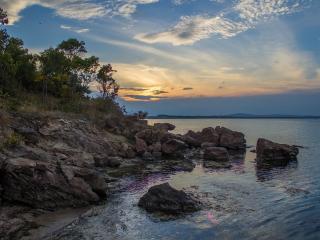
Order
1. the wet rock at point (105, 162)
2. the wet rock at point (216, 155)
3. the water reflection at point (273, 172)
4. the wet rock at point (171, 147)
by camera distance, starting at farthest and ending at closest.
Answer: the wet rock at point (171, 147) < the wet rock at point (216, 155) < the wet rock at point (105, 162) < the water reflection at point (273, 172)

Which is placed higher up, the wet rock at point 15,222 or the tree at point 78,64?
the tree at point 78,64

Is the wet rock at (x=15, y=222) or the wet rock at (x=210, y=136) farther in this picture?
the wet rock at (x=210, y=136)

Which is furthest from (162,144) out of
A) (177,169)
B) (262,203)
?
(262,203)

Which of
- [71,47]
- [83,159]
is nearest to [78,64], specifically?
[71,47]

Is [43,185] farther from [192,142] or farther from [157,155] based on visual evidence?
[192,142]

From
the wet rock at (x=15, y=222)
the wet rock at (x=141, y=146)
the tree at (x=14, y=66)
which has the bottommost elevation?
the wet rock at (x=15, y=222)

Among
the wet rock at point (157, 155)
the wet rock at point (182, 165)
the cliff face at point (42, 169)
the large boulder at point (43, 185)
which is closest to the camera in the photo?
the cliff face at point (42, 169)

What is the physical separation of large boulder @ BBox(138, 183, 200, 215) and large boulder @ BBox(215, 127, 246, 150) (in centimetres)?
5481

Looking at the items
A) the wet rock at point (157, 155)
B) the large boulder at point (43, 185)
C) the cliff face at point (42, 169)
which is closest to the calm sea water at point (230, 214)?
the large boulder at point (43, 185)

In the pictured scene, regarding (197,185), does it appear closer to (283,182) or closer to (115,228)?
(283,182)

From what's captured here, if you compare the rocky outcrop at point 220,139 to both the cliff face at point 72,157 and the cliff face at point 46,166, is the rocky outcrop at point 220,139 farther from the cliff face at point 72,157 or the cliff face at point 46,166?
the cliff face at point 46,166

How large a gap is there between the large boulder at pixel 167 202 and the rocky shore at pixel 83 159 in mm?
79

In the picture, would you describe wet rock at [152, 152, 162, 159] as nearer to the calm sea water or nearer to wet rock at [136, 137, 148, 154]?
wet rock at [136, 137, 148, 154]

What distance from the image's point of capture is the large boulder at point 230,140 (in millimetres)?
84675
